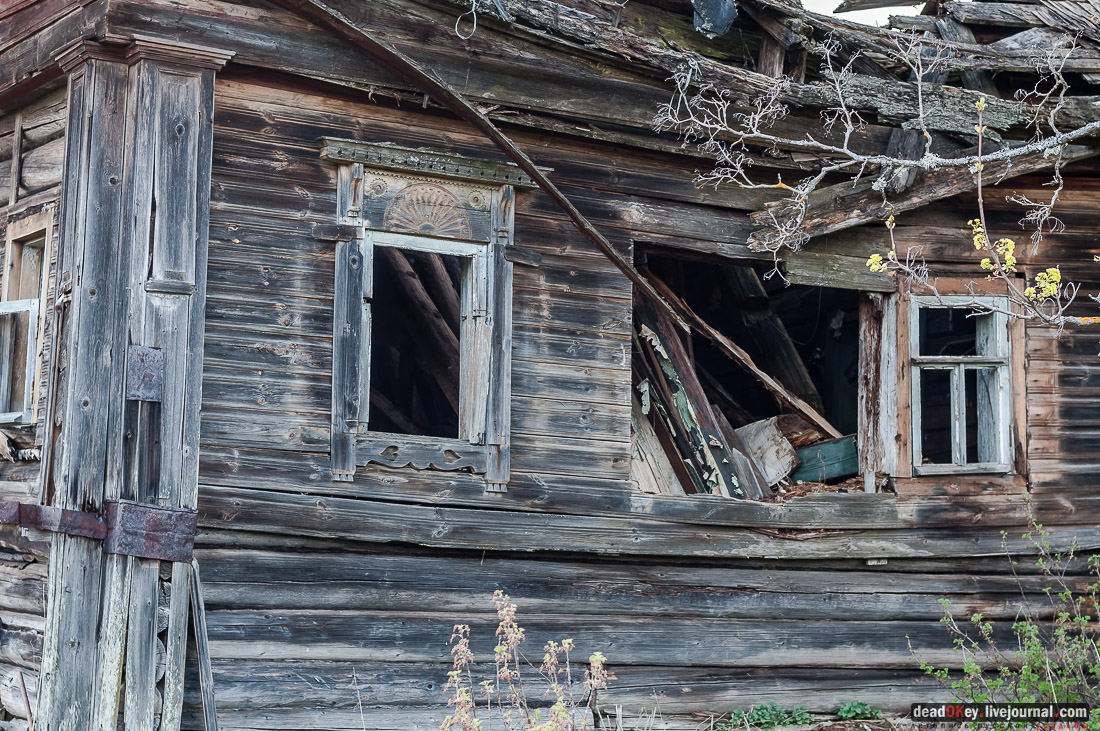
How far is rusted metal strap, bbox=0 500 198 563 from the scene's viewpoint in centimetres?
551

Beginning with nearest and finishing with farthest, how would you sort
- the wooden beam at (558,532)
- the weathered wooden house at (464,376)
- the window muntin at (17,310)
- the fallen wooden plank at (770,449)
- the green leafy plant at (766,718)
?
1. the weathered wooden house at (464,376)
2. the wooden beam at (558,532)
3. the window muntin at (17,310)
4. the green leafy plant at (766,718)
5. the fallen wooden plank at (770,449)

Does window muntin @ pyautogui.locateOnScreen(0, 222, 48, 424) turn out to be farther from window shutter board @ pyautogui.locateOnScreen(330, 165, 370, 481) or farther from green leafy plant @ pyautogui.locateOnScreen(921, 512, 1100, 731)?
green leafy plant @ pyautogui.locateOnScreen(921, 512, 1100, 731)

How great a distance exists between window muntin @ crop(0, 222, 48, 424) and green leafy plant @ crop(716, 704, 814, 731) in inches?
182

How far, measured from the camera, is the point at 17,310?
21.6ft

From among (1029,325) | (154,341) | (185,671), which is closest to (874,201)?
(1029,325)

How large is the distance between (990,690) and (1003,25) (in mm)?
4675

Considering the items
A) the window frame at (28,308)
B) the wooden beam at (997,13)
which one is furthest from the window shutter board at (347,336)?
the wooden beam at (997,13)

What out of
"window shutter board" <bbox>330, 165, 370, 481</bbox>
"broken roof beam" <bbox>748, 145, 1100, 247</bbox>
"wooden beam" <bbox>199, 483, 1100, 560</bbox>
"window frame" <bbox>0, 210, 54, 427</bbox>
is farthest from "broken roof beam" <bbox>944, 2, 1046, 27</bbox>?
"window frame" <bbox>0, 210, 54, 427</bbox>

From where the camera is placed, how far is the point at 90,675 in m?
5.50

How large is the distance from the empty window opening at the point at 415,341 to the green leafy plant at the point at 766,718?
109 inches

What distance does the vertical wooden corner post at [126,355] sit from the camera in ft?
18.0

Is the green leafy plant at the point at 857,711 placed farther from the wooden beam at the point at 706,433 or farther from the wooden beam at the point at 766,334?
the wooden beam at the point at 766,334

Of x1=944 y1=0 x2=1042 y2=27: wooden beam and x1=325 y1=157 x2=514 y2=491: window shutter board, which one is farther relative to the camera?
x1=944 y1=0 x2=1042 y2=27: wooden beam

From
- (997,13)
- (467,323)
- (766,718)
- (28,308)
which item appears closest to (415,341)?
(467,323)
